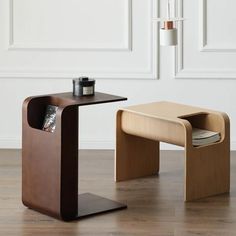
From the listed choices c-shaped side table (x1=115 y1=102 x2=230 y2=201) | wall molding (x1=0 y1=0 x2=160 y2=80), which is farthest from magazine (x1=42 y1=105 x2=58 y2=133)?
wall molding (x1=0 y1=0 x2=160 y2=80)

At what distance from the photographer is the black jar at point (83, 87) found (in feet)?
12.7

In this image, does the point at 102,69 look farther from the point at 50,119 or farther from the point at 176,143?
the point at 50,119

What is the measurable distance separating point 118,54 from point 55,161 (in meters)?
1.75

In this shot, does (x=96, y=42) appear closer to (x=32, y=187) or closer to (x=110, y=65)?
(x=110, y=65)

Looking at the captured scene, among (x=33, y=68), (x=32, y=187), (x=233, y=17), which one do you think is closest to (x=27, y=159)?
(x=32, y=187)

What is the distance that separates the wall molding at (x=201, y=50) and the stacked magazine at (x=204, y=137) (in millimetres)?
1040

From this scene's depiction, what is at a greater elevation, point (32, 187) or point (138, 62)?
point (138, 62)

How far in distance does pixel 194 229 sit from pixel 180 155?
1597mm

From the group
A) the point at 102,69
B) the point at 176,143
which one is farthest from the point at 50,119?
the point at 102,69

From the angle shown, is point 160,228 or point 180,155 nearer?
point 160,228

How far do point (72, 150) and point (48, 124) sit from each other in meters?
0.24

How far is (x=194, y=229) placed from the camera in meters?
3.66

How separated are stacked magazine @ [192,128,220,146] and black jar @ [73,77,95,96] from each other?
0.63m

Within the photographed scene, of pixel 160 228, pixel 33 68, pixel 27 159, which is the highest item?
pixel 33 68
